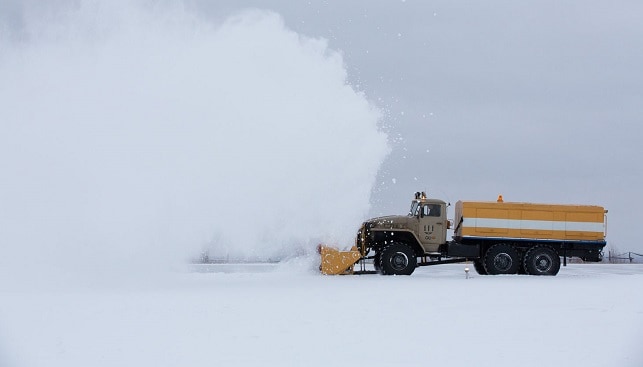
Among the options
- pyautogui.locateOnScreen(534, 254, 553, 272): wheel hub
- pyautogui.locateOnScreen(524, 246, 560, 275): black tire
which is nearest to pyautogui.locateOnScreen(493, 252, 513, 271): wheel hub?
pyautogui.locateOnScreen(524, 246, 560, 275): black tire

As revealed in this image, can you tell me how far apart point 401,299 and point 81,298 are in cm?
783

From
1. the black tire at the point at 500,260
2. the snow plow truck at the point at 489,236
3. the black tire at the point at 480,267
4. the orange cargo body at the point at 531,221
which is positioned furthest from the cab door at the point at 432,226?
the black tire at the point at 480,267

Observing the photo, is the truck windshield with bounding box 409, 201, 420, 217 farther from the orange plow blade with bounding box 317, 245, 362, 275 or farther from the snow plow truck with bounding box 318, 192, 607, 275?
the orange plow blade with bounding box 317, 245, 362, 275

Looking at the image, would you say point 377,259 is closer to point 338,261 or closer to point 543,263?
point 338,261

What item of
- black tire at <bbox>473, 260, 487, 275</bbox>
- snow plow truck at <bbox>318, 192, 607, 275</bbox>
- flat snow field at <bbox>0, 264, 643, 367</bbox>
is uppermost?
snow plow truck at <bbox>318, 192, 607, 275</bbox>

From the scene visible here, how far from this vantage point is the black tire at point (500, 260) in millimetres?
29562

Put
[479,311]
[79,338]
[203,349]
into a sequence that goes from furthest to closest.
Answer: [479,311] < [79,338] < [203,349]

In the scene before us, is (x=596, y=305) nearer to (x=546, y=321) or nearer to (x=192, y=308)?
(x=546, y=321)

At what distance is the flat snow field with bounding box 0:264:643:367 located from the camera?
10523 mm

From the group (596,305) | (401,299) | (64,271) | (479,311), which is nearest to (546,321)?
(479,311)

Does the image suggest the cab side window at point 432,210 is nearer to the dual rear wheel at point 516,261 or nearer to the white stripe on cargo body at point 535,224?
the white stripe on cargo body at point 535,224

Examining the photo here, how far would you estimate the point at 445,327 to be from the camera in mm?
13328

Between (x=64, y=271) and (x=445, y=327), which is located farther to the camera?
(x=64, y=271)

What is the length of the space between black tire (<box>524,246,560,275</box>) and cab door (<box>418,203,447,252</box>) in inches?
139
